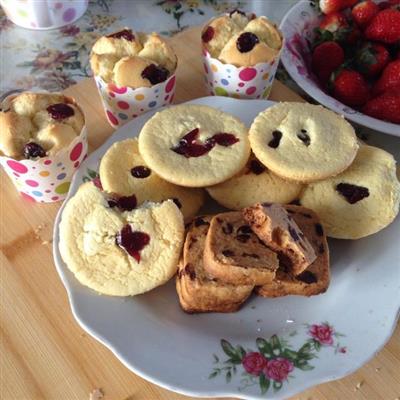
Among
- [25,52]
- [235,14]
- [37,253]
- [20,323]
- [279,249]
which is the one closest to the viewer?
[279,249]

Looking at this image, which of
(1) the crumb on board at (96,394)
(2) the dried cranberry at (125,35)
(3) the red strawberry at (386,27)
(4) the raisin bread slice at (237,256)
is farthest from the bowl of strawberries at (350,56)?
(1) the crumb on board at (96,394)

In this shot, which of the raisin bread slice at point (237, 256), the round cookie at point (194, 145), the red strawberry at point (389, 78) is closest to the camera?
the raisin bread slice at point (237, 256)

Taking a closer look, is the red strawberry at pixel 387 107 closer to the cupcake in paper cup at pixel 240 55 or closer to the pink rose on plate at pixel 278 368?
the cupcake in paper cup at pixel 240 55

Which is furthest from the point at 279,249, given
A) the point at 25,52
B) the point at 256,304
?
the point at 25,52

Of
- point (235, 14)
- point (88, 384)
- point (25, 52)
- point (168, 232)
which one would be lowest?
point (88, 384)

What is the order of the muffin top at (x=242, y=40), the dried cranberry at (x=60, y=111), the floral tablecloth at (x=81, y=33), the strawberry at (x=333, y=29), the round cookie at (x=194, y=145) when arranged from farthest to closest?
the floral tablecloth at (x=81, y=33), the strawberry at (x=333, y=29), the muffin top at (x=242, y=40), the dried cranberry at (x=60, y=111), the round cookie at (x=194, y=145)

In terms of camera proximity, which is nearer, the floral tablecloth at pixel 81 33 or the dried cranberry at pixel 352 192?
the dried cranberry at pixel 352 192

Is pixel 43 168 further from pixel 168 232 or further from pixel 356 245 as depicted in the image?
pixel 356 245
